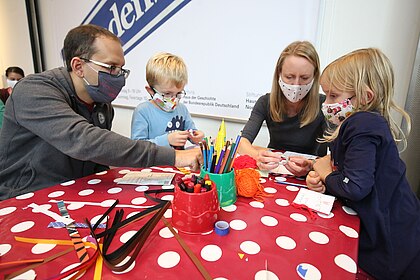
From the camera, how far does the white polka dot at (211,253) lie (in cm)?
47

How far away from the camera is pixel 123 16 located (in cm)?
238

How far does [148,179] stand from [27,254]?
1.30ft

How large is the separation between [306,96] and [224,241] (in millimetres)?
988

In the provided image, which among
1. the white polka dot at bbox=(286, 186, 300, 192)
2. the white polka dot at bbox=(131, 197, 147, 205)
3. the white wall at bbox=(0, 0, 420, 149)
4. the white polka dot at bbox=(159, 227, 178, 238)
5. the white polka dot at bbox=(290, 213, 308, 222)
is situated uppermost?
the white wall at bbox=(0, 0, 420, 149)

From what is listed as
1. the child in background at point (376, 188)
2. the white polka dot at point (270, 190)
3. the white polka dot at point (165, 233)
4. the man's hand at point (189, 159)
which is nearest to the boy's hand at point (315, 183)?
the child in background at point (376, 188)

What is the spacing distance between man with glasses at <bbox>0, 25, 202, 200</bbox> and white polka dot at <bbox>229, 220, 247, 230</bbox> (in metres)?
0.27

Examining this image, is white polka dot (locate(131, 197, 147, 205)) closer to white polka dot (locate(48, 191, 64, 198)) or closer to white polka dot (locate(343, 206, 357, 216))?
white polka dot (locate(48, 191, 64, 198))

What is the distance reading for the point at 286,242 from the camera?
521 mm

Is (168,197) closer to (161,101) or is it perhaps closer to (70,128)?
(70,128)

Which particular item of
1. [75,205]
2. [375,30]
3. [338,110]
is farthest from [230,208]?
[375,30]

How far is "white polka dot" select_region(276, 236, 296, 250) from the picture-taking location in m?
0.51

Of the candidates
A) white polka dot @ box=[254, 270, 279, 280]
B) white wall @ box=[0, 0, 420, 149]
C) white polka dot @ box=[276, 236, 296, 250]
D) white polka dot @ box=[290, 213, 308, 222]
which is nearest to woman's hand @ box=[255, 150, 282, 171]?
white polka dot @ box=[290, 213, 308, 222]

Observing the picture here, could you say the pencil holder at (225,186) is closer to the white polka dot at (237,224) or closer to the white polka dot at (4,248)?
the white polka dot at (237,224)

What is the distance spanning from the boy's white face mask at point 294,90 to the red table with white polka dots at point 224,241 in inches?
25.1
